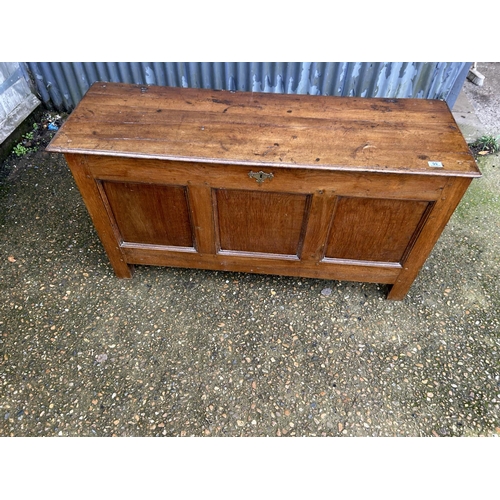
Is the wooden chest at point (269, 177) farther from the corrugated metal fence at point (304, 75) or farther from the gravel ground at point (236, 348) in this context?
the corrugated metal fence at point (304, 75)

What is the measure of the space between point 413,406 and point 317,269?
0.95 metres

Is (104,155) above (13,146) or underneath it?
above

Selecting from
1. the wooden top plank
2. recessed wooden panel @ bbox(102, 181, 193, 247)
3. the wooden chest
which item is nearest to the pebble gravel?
the wooden chest

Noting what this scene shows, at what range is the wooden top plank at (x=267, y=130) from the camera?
→ 1854 mm

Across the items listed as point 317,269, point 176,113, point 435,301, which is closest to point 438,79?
point 435,301

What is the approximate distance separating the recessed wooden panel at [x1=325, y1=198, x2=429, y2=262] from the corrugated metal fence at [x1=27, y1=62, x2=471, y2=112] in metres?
1.84

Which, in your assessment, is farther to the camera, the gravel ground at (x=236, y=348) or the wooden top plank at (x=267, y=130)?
the gravel ground at (x=236, y=348)

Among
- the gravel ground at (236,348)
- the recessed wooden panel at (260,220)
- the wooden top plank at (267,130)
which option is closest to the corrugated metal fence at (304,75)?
the wooden top plank at (267,130)

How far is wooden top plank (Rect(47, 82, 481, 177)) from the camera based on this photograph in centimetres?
185

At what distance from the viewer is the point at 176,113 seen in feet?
6.96

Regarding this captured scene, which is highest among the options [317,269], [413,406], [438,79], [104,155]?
[104,155]

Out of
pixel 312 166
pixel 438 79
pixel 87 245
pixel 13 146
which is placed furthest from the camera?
pixel 13 146

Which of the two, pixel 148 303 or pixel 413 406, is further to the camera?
pixel 148 303

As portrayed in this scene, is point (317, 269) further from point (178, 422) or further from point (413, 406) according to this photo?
point (178, 422)
